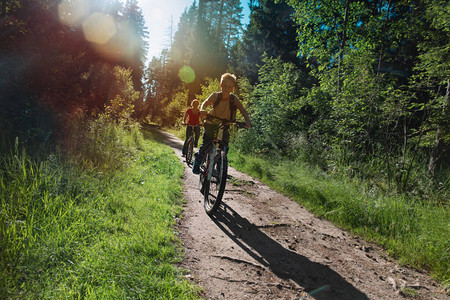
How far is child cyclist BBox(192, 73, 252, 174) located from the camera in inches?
173

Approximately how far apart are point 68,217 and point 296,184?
4.80 m

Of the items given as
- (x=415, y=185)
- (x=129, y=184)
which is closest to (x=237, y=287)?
(x=129, y=184)

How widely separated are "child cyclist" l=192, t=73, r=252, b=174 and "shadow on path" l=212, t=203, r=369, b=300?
1743mm

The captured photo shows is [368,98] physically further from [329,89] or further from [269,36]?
[269,36]

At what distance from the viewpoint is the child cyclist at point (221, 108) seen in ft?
→ 14.4

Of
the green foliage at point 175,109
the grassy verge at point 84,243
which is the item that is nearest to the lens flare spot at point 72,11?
the grassy verge at point 84,243

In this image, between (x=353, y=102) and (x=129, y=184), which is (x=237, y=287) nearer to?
(x=129, y=184)

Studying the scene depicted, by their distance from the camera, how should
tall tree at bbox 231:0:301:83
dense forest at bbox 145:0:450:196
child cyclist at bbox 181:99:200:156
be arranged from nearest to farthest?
dense forest at bbox 145:0:450:196 → child cyclist at bbox 181:99:200:156 → tall tree at bbox 231:0:301:83

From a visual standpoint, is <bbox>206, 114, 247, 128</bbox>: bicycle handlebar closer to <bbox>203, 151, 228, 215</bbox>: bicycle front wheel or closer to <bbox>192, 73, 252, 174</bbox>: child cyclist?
<bbox>192, 73, 252, 174</bbox>: child cyclist

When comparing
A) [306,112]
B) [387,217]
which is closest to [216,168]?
[387,217]

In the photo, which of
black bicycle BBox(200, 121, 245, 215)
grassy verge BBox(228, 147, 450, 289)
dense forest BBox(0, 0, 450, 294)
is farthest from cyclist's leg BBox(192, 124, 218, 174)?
grassy verge BBox(228, 147, 450, 289)

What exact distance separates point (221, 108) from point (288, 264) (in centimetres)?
313

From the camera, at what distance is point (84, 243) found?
2.33 m

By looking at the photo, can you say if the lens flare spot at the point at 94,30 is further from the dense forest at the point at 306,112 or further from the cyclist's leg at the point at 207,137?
the cyclist's leg at the point at 207,137
